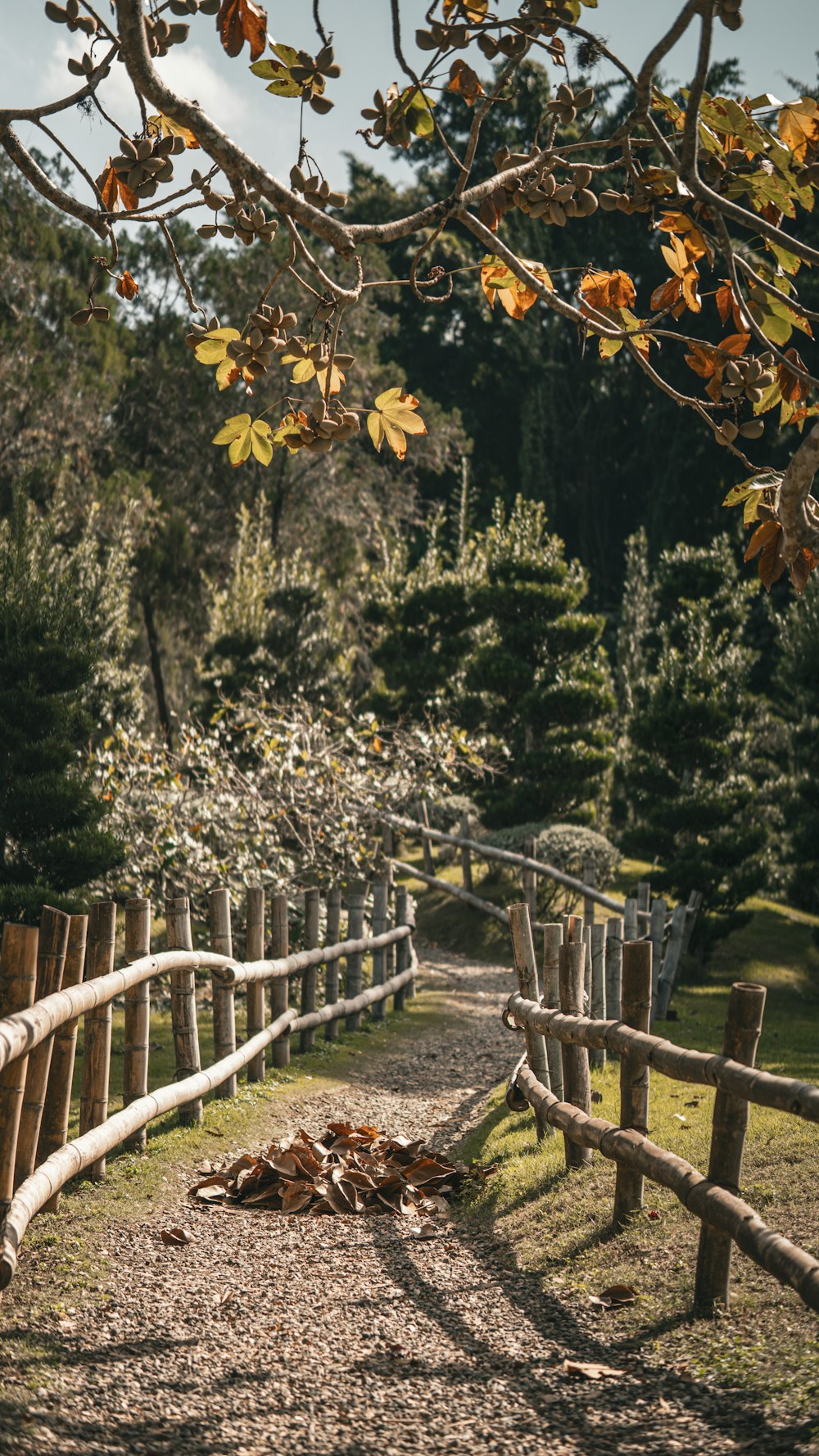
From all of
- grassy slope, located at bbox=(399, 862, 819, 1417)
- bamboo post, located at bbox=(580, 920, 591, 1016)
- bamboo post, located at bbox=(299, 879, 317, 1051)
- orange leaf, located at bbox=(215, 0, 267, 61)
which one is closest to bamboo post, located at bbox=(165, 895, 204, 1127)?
grassy slope, located at bbox=(399, 862, 819, 1417)

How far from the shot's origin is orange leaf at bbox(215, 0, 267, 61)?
3541 mm

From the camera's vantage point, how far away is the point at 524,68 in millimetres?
30734

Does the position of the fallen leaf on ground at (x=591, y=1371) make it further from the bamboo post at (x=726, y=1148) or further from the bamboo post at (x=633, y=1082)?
the bamboo post at (x=633, y=1082)

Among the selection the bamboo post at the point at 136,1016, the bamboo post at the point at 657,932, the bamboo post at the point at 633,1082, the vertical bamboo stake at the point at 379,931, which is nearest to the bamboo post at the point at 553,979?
the bamboo post at the point at 633,1082

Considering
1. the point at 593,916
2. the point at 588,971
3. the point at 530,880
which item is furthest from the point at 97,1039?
the point at 530,880

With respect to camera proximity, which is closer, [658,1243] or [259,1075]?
[658,1243]

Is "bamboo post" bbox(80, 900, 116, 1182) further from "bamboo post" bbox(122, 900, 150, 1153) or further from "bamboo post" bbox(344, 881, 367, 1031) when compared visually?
"bamboo post" bbox(344, 881, 367, 1031)

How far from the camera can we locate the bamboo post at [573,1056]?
18.9 feet

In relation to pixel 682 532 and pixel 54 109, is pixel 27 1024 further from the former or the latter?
pixel 682 532

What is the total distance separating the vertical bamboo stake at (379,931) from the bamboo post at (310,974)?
157cm

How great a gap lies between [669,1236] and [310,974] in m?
4.81

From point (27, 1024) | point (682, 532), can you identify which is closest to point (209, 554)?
point (682, 532)

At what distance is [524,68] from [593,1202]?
103 ft

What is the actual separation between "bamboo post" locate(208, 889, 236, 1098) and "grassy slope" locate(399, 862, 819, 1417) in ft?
5.07
